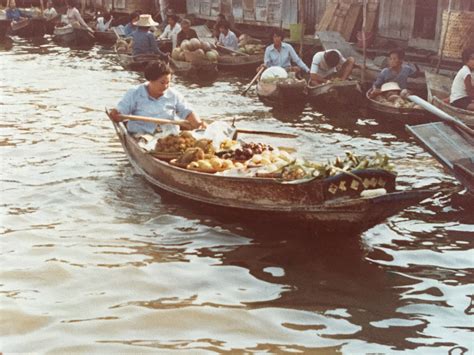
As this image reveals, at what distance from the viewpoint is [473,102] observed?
445 inches

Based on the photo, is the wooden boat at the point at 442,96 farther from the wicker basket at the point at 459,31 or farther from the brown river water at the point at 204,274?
the brown river water at the point at 204,274

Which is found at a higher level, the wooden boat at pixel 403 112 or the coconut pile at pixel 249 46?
the coconut pile at pixel 249 46

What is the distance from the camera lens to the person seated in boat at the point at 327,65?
581 inches

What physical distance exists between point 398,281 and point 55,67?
17.1 m

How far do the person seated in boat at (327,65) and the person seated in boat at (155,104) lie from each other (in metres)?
6.29

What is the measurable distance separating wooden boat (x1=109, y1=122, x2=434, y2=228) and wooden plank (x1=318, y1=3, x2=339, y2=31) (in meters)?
13.4

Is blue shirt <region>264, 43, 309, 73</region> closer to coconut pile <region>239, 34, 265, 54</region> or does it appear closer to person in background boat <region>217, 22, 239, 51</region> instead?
coconut pile <region>239, 34, 265, 54</region>

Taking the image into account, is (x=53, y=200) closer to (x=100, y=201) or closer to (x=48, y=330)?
(x=100, y=201)

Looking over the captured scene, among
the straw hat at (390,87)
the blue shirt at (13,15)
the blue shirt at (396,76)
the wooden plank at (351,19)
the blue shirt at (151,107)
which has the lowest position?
the blue shirt at (151,107)

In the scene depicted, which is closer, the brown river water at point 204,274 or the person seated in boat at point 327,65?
the brown river water at point 204,274

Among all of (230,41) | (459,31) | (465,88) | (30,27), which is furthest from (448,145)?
(30,27)

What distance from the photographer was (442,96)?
510 inches

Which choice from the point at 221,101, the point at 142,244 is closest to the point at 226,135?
the point at 142,244

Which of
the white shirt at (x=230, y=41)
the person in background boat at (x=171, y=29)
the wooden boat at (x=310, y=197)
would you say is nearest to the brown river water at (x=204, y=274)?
the wooden boat at (x=310, y=197)
